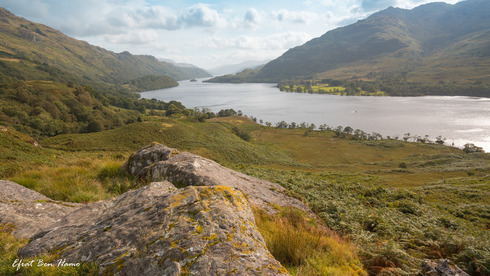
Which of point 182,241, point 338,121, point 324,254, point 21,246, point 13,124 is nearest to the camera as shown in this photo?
point 182,241

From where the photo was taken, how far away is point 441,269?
5.04 metres

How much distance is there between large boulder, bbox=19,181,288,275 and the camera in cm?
337

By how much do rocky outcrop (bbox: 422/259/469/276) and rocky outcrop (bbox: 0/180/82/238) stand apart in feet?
30.9

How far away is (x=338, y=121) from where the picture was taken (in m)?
146

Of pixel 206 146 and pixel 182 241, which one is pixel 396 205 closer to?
pixel 182 241

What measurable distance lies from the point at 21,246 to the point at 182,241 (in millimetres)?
3410

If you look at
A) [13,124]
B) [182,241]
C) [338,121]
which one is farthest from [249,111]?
[182,241]

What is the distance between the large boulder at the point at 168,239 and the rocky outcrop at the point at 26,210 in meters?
0.69

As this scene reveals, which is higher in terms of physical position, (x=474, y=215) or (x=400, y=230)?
(x=400, y=230)

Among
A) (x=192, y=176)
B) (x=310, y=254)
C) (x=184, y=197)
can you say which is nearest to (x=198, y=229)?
(x=184, y=197)

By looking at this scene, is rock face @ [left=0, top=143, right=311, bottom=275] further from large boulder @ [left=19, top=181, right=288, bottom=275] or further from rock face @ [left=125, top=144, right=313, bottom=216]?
rock face @ [left=125, top=144, right=313, bottom=216]

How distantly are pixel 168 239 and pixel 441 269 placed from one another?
21.0ft

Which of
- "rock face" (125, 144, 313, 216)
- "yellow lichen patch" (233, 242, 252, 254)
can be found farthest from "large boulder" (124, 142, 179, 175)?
"yellow lichen patch" (233, 242, 252, 254)

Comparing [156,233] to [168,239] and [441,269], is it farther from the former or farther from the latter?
[441,269]
